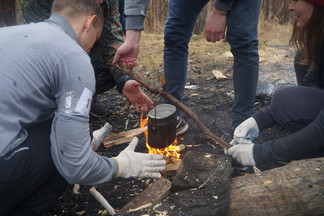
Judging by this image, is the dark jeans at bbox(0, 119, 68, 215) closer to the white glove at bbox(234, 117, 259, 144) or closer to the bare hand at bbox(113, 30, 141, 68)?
the bare hand at bbox(113, 30, 141, 68)

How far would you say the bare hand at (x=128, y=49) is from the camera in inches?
111

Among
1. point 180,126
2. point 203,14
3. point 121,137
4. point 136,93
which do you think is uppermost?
point 203,14

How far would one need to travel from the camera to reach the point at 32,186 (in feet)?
6.15

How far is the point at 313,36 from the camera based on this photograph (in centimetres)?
213

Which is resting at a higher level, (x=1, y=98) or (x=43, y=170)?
(x=1, y=98)

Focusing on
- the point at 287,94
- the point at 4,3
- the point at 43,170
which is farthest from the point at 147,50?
the point at 43,170

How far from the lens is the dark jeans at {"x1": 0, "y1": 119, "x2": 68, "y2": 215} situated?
5.59ft

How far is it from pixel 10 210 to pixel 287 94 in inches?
97.5

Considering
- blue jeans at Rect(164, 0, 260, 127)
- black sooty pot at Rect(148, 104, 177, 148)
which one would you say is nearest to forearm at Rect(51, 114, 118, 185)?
black sooty pot at Rect(148, 104, 177, 148)

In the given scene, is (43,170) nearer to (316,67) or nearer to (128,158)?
(128,158)

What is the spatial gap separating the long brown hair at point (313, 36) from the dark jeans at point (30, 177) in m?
2.24

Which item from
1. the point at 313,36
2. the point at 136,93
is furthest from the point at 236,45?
the point at 136,93

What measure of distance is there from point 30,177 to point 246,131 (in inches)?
74.7

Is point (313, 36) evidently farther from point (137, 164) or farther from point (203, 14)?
point (203, 14)
